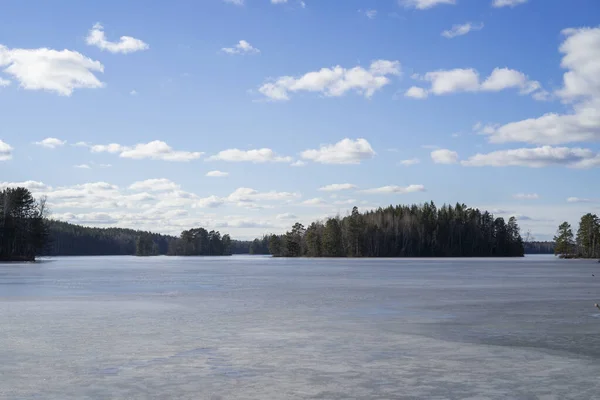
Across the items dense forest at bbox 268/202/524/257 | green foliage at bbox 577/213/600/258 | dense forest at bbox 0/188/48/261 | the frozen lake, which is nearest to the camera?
the frozen lake

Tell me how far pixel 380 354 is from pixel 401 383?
2.88 metres

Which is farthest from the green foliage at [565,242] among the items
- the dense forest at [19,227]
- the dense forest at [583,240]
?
the dense forest at [19,227]

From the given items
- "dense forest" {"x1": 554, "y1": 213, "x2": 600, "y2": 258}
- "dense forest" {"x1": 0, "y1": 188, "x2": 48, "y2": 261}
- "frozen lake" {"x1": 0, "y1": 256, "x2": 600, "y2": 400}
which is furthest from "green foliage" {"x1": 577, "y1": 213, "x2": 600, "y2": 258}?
"frozen lake" {"x1": 0, "y1": 256, "x2": 600, "y2": 400}

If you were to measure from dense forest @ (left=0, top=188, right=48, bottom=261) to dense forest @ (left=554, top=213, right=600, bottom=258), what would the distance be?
12830 cm

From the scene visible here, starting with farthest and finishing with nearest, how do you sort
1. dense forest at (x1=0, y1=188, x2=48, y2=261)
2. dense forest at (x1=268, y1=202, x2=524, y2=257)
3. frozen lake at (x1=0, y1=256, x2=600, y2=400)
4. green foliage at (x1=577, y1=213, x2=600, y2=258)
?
dense forest at (x1=268, y1=202, x2=524, y2=257) → green foliage at (x1=577, y1=213, x2=600, y2=258) → dense forest at (x1=0, y1=188, x2=48, y2=261) → frozen lake at (x1=0, y1=256, x2=600, y2=400)

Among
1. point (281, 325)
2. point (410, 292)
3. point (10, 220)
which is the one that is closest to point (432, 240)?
point (10, 220)

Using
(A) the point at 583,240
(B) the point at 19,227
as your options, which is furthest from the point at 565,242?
(B) the point at 19,227

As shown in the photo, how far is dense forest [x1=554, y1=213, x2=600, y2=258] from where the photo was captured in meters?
163

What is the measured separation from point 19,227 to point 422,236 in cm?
11014

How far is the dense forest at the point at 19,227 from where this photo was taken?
4296 inches

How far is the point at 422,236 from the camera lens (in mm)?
183250

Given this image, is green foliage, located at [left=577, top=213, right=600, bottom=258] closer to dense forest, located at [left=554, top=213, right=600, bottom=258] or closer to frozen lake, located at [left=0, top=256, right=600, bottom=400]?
dense forest, located at [left=554, top=213, right=600, bottom=258]

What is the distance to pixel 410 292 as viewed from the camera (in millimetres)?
32562

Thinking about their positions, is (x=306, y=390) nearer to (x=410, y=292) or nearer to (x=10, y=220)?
(x=410, y=292)
